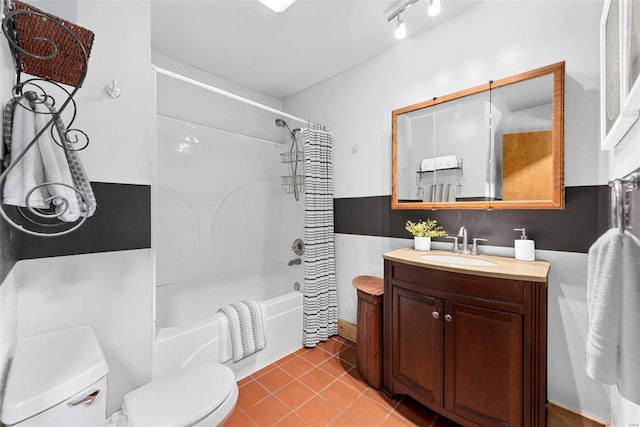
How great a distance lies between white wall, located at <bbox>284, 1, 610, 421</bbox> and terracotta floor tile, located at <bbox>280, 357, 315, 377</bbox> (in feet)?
1.94

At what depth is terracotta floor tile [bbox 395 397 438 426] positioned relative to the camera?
5.10 ft

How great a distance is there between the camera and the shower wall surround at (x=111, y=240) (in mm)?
1216

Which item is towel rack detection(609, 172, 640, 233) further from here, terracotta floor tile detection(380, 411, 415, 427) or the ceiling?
the ceiling

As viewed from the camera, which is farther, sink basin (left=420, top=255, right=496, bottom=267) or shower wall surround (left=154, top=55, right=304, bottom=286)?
shower wall surround (left=154, top=55, right=304, bottom=286)

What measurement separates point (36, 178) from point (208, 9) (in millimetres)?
1631

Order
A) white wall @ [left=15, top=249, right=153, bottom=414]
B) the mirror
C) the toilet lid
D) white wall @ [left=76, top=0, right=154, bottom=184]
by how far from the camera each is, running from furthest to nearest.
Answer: the mirror, white wall @ [left=76, top=0, right=154, bottom=184], white wall @ [left=15, top=249, right=153, bottom=414], the toilet lid

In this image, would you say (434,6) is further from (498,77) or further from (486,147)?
(486,147)

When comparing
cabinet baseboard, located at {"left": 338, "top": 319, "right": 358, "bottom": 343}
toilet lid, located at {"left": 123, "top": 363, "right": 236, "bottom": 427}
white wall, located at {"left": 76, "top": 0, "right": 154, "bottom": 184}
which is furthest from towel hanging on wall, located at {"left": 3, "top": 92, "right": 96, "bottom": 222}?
cabinet baseboard, located at {"left": 338, "top": 319, "right": 358, "bottom": 343}

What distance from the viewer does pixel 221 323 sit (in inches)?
71.4

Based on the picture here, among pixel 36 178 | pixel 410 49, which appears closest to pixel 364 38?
pixel 410 49

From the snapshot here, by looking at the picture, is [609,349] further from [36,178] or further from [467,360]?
[36,178]

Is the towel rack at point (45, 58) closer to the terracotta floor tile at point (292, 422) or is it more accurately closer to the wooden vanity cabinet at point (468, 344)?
the terracotta floor tile at point (292, 422)

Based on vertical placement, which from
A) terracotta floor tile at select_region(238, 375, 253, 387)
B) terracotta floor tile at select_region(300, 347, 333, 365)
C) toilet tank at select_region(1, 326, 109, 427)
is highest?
toilet tank at select_region(1, 326, 109, 427)

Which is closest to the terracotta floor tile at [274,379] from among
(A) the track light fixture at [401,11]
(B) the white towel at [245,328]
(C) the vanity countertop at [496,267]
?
(B) the white towel at [245,328]
